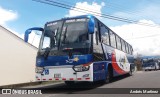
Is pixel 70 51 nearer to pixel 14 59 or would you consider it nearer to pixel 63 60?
pixel 63 60

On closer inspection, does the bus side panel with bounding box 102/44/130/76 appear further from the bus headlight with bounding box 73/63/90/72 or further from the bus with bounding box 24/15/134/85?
the bus headlight with bounding box 73/63/90/72

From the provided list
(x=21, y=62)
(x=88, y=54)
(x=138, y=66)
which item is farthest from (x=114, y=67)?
(x=138, y=66)

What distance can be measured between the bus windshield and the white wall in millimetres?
5980

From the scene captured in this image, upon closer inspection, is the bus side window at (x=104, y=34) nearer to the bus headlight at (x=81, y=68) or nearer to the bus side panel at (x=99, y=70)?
the bus side panel at (x=99, y=70)

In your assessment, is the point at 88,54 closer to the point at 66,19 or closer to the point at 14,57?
the point at 66,19

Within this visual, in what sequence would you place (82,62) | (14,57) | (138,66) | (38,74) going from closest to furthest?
(82,62)
(38,74)
(14,57)
(138,66)

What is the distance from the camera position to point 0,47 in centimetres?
1833

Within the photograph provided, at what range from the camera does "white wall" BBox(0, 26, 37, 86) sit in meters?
18.5

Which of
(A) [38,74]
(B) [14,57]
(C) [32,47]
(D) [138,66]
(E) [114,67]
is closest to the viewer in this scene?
(A) [38,74]

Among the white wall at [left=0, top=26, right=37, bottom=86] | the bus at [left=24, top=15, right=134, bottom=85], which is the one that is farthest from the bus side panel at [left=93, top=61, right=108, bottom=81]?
the white wall at [left=0, top=26, right=37, bottom=86]

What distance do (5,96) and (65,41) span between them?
11.8 feet

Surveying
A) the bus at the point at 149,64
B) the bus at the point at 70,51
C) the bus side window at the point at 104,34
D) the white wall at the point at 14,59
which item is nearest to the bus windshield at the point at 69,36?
the bus at the point at 70,51

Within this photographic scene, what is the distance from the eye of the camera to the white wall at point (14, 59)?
18.5 meters

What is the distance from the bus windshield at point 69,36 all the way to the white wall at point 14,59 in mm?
5980
